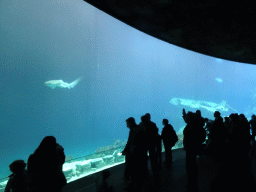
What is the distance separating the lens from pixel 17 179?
1.89 meters

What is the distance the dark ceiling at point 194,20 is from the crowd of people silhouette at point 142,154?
7.87ft

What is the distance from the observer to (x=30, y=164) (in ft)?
6.14

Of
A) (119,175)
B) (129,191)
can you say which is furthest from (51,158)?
(119,175)

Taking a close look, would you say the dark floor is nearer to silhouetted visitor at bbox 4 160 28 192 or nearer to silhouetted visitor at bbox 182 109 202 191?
silhouetted visitor at bbox 182 109 202 191

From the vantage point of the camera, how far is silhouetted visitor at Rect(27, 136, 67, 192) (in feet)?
6.13

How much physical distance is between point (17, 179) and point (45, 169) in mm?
346

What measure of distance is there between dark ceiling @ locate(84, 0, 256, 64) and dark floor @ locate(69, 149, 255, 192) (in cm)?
325

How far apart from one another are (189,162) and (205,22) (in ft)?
11.7

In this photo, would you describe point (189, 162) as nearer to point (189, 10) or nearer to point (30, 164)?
point (30, 164)

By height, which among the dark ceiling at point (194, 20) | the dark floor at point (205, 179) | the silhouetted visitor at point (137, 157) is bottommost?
the dark floor at point (205, 179)

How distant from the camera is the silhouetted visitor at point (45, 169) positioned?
187 cm

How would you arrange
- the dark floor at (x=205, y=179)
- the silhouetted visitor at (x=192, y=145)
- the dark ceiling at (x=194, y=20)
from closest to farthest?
the dark floor at (x=205, y=179), the silhouetted visitor at (x=192, y=145), the dark ceiling at (x=194, y=20)

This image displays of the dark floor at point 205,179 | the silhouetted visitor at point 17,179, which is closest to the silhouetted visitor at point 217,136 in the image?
the dark floor at point 205,179

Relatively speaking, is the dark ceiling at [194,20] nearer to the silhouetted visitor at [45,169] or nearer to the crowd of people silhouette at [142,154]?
the crowd of people silhouette at [142,154]
